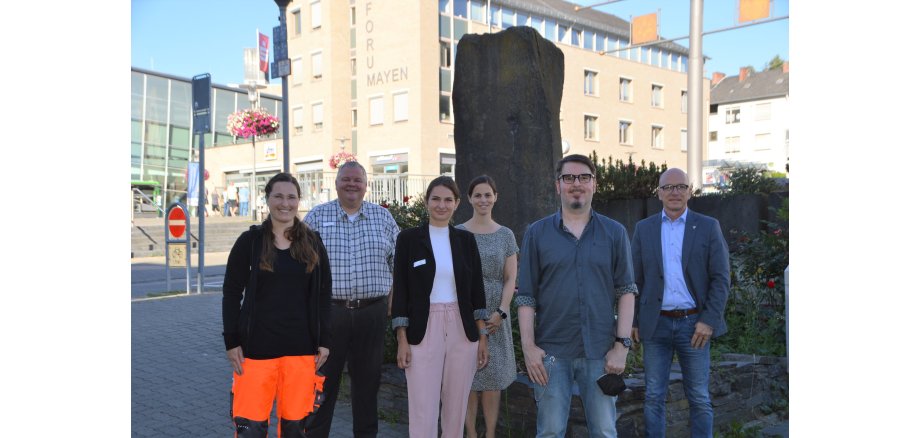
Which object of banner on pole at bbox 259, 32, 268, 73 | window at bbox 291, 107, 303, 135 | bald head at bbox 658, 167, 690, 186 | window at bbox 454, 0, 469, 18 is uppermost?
window at bbox 454, 0, 469, 18

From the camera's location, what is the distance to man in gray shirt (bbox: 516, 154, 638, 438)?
395 cm

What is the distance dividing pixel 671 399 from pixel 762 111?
74580 millimetres

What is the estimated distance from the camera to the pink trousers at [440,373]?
454cm

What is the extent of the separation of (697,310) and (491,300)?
1.29 meters

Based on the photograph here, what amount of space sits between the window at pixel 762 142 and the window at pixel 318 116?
154ft

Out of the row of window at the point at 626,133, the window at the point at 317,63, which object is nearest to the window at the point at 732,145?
the row of window at the point at 626,133

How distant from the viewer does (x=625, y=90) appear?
5262 cm

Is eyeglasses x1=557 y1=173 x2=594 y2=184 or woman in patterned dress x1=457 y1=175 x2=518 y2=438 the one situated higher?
eyeglasses x1=557 y1=173 x2=594 y2=184

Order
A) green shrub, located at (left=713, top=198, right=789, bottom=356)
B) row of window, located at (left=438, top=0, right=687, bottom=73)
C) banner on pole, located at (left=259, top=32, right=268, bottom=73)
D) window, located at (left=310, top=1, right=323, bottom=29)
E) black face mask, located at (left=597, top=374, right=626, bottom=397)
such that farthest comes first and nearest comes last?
1. banner on pole, located at (left=259, top=32, right=268, bottom=73)
2. window, located at (left=310, top=1, right=323, bottom=29)
3. row of window, located at (left=438, top=0, right=687, bottom=73)
4. green shrub, located at (left=713, top=198, right=789, bottom=356)
5. black face mask, located at (left=597, top=374, right=626, bottom=397)

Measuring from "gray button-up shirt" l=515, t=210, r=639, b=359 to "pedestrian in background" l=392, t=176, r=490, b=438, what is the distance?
24.8 inches

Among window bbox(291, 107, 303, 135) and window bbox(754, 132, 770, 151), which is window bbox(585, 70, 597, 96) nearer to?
window bbox(291, 107, 303, 135)

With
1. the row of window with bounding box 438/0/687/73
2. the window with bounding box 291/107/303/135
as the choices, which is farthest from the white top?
the window with bounding box 291/107/303/135

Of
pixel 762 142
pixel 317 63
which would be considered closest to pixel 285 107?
pixel 317 63
